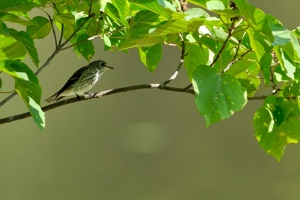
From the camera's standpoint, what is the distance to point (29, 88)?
24.9 inches

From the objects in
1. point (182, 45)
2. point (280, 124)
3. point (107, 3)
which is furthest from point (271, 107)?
point (107, 3)

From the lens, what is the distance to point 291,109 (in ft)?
2.43

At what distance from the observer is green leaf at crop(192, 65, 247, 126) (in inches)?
23.4

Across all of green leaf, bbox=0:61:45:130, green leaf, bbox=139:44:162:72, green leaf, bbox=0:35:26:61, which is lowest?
green leaf, bbox=139:44:162:72

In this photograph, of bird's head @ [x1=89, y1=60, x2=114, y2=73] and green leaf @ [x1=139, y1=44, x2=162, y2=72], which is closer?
green leaf @ [x1=139, y1=44, x2=162, y2=72]

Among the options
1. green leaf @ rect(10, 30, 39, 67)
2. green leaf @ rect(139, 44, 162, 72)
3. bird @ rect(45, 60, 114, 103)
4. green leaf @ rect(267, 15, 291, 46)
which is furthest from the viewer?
bird @ rect(45, 60, 114, 103)

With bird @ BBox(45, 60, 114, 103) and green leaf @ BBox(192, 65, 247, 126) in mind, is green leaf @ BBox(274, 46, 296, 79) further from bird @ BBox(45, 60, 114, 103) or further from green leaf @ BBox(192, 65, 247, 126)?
bird @ BBox(45, 60, 114, 103)

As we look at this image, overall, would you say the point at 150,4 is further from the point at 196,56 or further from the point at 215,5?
the point at 196,56

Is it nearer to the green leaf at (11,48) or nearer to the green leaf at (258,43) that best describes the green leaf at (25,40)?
the green leaf at (11,48)

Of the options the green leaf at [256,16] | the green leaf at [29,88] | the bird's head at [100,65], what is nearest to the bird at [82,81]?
the bird's head at [100,65]

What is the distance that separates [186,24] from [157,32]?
3 cm

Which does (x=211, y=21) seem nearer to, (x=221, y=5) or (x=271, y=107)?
(x=221, y=5)

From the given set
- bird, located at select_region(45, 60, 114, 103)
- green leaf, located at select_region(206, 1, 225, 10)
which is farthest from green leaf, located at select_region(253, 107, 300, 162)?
bird, located at select_region(45, 60, 114, 103)

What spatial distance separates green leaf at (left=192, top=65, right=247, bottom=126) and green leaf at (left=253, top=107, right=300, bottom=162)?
15cm
